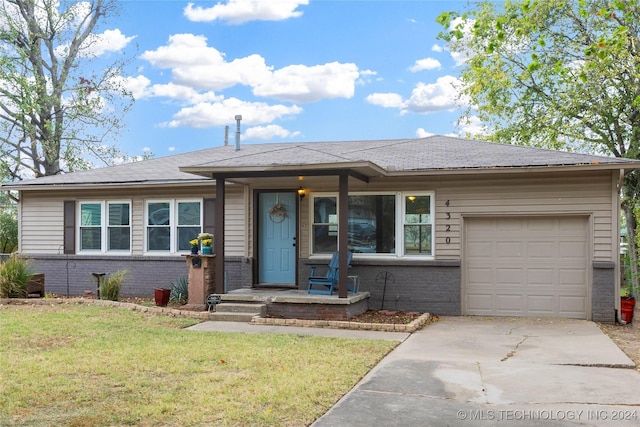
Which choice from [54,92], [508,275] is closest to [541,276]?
[508,275]

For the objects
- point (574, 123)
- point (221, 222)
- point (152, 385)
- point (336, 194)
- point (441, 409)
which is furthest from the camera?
point (574, 123)

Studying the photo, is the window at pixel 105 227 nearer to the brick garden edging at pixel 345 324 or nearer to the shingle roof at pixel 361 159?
the shingle roof at pixel 361 159

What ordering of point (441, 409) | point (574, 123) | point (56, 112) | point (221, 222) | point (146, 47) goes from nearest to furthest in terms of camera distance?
1. point (441, 409)
2. point (221, 222)
3. point (574, 123)
4. point (56, 112)
5. point (146, 47)

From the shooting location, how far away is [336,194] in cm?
1240

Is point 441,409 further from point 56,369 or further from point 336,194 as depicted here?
point 336,194

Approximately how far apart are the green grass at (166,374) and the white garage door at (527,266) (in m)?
3.80

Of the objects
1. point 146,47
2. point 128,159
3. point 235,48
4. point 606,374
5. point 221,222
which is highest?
point 146,47

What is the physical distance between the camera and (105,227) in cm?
1434

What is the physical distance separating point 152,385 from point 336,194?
693 centimetres

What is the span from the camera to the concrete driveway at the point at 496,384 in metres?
5.21

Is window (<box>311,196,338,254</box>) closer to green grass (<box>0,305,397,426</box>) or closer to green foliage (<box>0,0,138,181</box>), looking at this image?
green grass (<box>0,305,397,426</box>)

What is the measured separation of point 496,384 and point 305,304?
4826 millimetres

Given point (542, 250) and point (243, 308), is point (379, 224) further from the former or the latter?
point (243, 308)

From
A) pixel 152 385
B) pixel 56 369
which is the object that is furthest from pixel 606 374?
pixel 56 369
